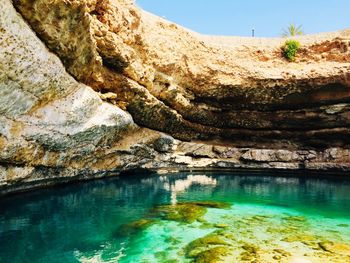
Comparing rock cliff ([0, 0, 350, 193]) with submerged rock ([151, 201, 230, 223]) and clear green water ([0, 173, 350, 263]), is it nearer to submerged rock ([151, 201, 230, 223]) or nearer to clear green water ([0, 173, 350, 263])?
clear green water ([0, 173, 350, 263])

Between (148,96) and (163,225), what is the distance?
9.95m

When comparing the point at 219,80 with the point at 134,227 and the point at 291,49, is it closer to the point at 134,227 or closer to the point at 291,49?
the point at 291,49

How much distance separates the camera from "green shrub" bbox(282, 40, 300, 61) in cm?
2436

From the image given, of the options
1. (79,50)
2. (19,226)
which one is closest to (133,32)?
(79,50)

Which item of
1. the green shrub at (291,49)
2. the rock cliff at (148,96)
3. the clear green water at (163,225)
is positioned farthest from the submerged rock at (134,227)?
the green shrub at (291,49)

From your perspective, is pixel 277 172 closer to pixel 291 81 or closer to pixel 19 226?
pixel 291 81

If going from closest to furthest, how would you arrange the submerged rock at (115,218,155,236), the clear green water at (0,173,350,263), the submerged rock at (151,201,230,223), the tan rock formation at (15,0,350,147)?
the clear green water at (0,173,350,263) → the submerged rock at (115,218,155,236) → the submerged rock at (151,201,230,223) → the tan rock formation at (15,0,350,147)

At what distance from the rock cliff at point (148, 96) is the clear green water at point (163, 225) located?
2.66 meters

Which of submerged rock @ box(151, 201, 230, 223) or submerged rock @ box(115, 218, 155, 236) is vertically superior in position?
submerged rock @ box(151, 201, 230, 223)

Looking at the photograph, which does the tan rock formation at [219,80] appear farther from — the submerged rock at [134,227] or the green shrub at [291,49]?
the submerged rock at [134,227]

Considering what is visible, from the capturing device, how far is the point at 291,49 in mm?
24469

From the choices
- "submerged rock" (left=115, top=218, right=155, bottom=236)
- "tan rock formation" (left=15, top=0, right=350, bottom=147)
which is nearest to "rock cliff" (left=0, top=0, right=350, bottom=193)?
"tan rock formation" (left=15, top=0, right=350, bottom=147)

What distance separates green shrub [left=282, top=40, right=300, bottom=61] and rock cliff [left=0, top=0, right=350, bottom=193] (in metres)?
0.46

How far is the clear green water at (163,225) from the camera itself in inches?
353
